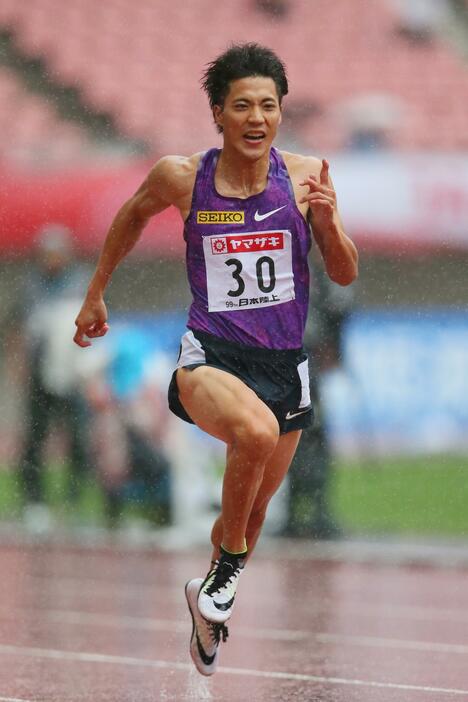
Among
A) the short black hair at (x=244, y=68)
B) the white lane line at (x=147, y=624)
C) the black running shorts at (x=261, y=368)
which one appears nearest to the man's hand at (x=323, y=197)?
the short black hair at (x=244, y=68)

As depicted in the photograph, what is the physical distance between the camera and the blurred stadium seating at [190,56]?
15.4 metres

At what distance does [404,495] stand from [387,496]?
377 millimetres

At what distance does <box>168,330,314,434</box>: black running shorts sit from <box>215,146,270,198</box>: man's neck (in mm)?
476

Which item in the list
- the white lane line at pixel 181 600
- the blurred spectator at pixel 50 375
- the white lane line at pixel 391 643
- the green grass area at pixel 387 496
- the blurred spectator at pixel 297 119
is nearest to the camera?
the white lane line at pixel 391 643

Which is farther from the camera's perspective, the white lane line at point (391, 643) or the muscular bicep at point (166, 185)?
the white lane line at point (391, 643)

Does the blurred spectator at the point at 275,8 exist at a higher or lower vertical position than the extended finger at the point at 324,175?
higher

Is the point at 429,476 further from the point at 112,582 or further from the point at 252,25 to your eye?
the point at 252,25

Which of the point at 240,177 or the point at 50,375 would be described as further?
the point at 50,375

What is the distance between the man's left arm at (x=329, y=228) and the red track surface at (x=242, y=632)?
1.39 m

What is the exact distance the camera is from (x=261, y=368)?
15.4 feet

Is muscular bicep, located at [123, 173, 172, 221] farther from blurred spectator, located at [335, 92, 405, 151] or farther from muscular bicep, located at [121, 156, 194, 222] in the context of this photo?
blurred spectator, located at [335, 92, 405, 151]

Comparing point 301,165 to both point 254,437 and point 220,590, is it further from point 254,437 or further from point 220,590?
point 220,590

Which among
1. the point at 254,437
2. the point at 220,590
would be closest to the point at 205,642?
the point at 220,590

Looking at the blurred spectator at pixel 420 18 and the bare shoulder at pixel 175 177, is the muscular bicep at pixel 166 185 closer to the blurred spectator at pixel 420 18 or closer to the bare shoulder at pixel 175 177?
the bare shoulder at pixel 175 177
